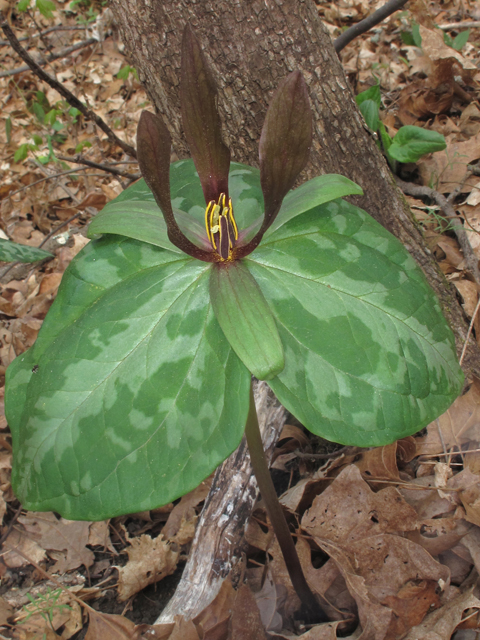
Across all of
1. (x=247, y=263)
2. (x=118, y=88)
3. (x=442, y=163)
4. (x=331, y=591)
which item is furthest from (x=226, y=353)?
(x=118, y=88)

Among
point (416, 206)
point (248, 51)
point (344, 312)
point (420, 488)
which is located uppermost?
point (248, 51)

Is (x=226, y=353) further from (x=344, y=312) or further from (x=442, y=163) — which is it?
(x=442, y=163)

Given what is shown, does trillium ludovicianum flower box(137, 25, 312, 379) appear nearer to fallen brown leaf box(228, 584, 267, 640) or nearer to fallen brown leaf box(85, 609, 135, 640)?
fallen brown leaf box(228, 584, 267, 640)

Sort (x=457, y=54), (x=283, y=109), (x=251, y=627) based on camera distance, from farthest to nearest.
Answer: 1. (x=457, y=54)
2. (x=251, y=627)
3. (x=283, y=109)

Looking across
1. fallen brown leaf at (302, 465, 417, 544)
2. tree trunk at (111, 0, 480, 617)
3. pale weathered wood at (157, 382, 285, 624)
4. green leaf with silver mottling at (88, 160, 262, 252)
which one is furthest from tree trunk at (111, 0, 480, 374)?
pale weathered wood at (157, 382, 285, 624)

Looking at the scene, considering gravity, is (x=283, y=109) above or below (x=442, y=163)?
above

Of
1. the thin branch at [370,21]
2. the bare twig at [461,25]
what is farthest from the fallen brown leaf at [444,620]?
the bare twig at [461,25]
